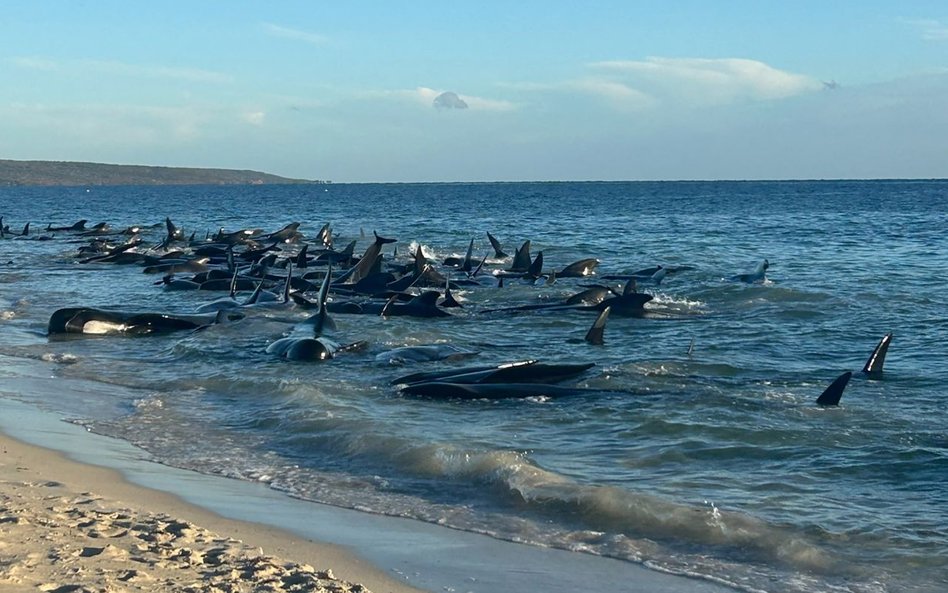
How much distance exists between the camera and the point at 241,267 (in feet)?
86.4

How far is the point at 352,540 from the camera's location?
23.2 ft

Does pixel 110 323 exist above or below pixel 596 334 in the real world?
below

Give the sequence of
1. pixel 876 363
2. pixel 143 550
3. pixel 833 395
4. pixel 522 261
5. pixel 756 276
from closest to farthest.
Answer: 1. pixel 143 550
2. pixel 833 395
3. pixel 876 363
4. pixel 756 276
5. pixel 522 261

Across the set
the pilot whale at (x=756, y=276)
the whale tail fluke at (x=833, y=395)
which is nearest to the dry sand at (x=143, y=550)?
the whale tail fluke at (x=833, y=395)

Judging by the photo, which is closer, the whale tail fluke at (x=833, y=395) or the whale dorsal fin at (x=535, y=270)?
the whale tail fluke at (x=833, y=395)

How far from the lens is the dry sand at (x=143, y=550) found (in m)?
5.68

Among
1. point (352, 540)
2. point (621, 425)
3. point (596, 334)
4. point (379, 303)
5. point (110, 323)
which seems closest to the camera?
→ point (352, 540)

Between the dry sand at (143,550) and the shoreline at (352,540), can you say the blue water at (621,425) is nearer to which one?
the shoreline at (352,540)

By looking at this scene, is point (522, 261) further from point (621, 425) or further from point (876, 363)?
point (621, 425)

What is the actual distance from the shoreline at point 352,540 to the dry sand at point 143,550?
0.02m

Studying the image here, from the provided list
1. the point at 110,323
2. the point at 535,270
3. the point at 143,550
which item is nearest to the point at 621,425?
the point at 143,550

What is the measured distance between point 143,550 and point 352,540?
1301mm

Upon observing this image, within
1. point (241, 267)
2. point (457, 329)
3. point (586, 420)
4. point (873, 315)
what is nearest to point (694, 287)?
point (873, 315)

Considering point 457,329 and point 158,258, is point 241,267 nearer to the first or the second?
point 158,258
